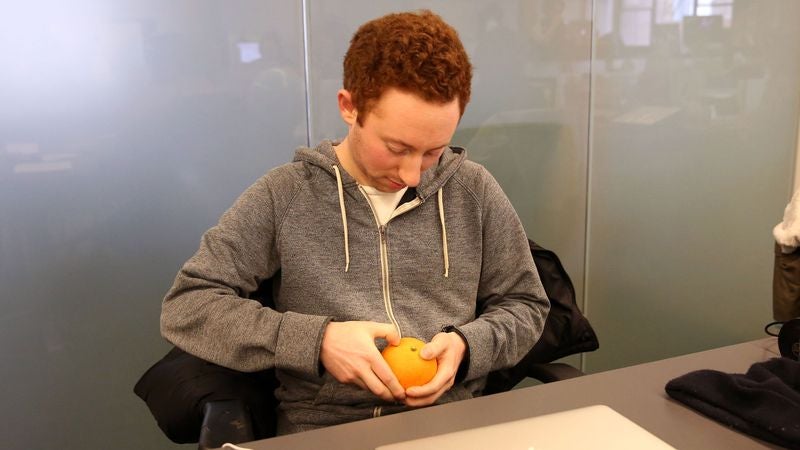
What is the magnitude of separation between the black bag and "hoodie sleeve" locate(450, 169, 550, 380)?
0.08m

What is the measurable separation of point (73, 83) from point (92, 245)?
0.41m

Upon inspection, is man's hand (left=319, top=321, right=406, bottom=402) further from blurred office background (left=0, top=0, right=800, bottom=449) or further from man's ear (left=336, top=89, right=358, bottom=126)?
blurred office background (left=0, top=0, right=800, bottom=449)

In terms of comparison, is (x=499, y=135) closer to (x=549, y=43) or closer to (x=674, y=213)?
(x=549, y=43)

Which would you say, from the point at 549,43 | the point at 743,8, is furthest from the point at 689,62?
the point at 549,43

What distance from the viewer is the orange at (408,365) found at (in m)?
1.20

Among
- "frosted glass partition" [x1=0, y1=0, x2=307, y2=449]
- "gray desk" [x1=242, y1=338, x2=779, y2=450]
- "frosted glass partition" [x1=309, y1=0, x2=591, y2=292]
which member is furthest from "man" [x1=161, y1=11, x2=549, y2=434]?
"frosted glass partition" [x1=309, y1=0, x2=591, y2=292]

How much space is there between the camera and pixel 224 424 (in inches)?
46.4

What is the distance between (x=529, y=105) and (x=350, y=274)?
124 cm

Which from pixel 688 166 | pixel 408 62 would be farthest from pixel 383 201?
pixel 688 166

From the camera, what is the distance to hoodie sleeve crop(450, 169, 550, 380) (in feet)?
4.70

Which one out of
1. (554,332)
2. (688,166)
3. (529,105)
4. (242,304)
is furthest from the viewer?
(688,166)

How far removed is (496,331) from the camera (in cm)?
137

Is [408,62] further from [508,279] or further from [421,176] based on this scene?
Answer: [508,279]

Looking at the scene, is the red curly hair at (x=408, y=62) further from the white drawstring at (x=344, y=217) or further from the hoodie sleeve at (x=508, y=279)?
the hoodie sleeve at (x=508, y=279)
